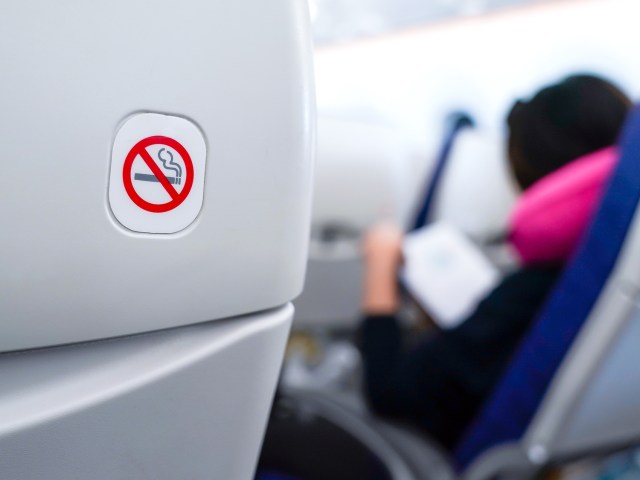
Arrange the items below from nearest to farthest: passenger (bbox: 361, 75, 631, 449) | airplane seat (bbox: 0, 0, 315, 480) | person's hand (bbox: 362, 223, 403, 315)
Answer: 1. airplane seat (bbox: 0, 0, 315, 480)
2. passenger (bbox: 361, 75, 631, 449)
3. person's hand (bbox: 362, 223, 403, 315)

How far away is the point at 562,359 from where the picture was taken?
78cm

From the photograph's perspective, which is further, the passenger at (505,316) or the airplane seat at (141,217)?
the passenger at (505,316)

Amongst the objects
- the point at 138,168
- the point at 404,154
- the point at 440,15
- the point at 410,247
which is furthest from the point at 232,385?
the point at 440,15

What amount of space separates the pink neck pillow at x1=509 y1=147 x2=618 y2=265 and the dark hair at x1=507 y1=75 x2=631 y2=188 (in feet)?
0.15

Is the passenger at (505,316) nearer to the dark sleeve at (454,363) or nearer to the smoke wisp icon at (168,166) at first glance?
the dark sleeve at (454,363)

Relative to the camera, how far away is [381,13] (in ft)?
5.94

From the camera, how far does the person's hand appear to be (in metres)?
1.15

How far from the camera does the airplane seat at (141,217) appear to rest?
0.26 m

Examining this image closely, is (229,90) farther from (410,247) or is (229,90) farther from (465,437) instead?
(410,247)

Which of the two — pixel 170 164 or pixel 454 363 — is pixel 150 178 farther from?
pixel 454 363

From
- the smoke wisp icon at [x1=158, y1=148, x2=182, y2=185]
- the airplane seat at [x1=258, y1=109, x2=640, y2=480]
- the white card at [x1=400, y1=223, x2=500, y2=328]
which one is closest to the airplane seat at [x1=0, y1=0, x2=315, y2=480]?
the smoke wisp icon at [x1=158, y1=148, x2=182, y2=185]

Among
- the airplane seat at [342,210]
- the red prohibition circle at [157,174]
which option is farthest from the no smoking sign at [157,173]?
the airplane seat at [342,210]

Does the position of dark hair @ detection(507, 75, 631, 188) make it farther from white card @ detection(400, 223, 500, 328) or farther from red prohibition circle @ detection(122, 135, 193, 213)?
red prohibition circle @ detection(122, 135, 193, 213)

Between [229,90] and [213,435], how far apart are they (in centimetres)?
20
